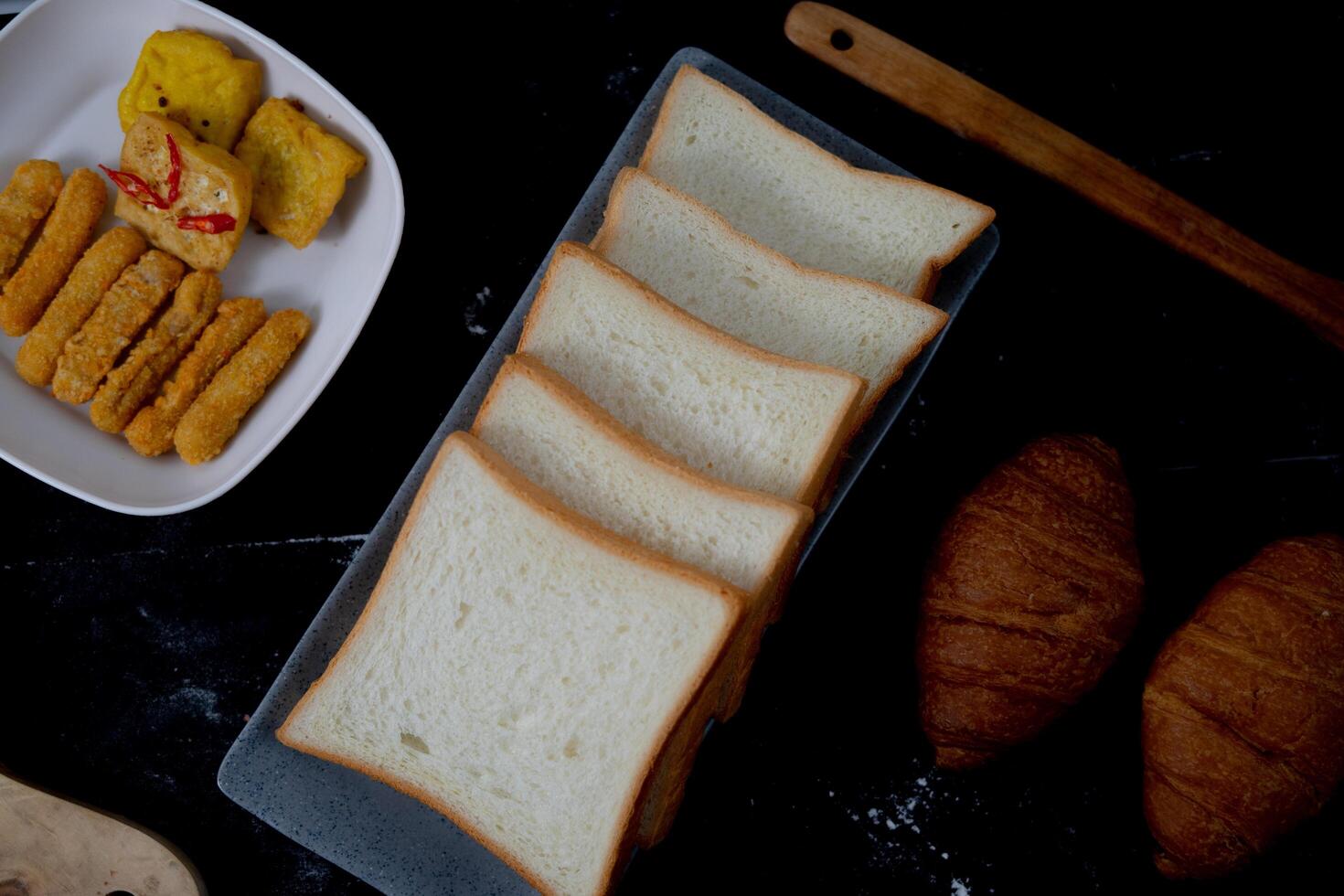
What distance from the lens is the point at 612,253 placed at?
2381mm

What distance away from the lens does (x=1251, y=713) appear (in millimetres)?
2201

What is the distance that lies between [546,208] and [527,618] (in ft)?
3.94

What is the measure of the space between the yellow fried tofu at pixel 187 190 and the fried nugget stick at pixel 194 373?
0.14 m

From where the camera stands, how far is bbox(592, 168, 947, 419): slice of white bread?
228 cm

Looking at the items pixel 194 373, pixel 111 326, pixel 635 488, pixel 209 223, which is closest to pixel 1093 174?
pixel 635 488

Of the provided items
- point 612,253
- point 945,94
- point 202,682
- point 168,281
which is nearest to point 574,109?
point 612,253

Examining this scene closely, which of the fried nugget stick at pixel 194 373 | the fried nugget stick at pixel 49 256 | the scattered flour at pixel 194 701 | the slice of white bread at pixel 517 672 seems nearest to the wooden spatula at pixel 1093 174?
the slice of white bread at pixel 517 672

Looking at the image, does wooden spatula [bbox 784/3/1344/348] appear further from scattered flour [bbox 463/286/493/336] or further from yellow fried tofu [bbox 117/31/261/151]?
yellow fried tofu [bbox 117/31/261/151]

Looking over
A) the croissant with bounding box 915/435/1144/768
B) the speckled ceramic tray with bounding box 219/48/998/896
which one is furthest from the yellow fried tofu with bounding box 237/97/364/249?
the croissant with bounding box 915/435/1144/768

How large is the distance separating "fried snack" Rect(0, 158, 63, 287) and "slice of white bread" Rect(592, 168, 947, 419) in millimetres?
1516

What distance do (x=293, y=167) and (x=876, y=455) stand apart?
5.75 feet

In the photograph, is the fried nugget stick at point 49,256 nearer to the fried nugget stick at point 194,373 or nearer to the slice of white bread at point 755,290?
the fried nugget stick at point 194,373

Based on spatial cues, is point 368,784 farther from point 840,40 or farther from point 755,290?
point 840,40

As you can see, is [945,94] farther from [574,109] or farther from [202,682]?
[202,682]
